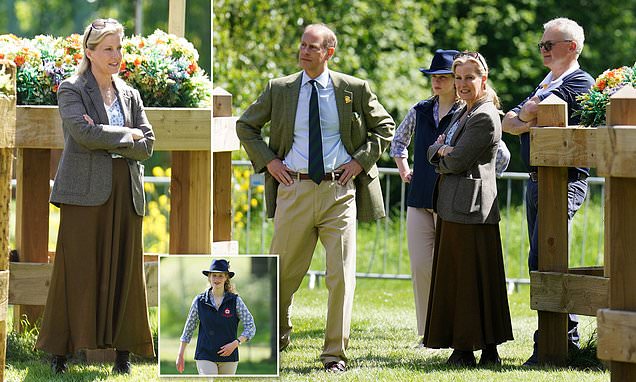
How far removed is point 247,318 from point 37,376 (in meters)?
1.20

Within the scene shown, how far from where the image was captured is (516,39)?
74.2 ft

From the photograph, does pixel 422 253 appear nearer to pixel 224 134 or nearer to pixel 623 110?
pixel 224 134

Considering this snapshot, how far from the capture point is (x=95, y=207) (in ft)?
21.5

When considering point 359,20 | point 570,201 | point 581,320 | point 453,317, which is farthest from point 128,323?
point 359,20

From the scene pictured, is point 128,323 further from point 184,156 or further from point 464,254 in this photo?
point 464,254

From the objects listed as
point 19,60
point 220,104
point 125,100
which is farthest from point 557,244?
point 19,60

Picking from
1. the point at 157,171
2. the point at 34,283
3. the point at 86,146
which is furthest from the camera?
the point at 157,171

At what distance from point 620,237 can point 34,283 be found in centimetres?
365

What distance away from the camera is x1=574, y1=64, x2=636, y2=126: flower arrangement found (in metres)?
6.75

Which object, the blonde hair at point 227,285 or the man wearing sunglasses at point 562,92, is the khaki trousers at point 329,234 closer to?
the blonde hair at point 227,285

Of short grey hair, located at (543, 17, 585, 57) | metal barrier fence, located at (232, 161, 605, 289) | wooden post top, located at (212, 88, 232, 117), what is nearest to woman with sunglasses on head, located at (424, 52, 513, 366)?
short grey hair, located at (543, 17, 585, 57)

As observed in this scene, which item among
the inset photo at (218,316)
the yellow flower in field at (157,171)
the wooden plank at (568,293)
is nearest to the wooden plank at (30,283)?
the inset photo at (218,316)

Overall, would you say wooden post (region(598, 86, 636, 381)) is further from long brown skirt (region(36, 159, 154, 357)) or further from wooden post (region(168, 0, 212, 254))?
wooden post (region(168, 0, 212, 254))

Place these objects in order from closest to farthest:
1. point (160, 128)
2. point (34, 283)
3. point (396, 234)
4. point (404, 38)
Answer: point (160, 128)
point (34, 283)
point (396, 234)
point (404, 38)
